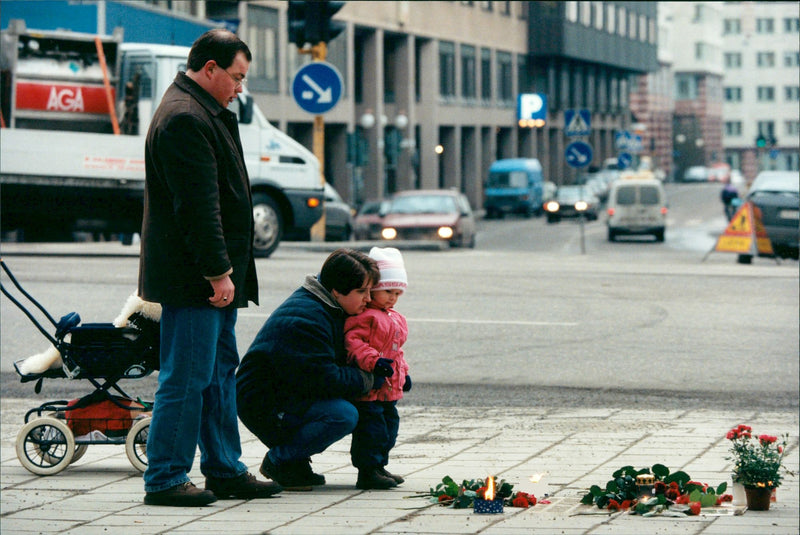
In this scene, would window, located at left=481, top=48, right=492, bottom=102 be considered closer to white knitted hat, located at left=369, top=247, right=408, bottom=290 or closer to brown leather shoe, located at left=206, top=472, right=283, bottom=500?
white knitted hat, located at left=369, top=247, right=408, bottom=290

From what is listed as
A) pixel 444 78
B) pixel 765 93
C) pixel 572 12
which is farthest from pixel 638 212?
pixel 765 93

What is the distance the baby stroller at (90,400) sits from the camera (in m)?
5.66

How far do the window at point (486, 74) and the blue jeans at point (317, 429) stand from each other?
1335 inches

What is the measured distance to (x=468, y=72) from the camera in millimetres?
48250

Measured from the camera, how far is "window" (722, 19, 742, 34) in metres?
103

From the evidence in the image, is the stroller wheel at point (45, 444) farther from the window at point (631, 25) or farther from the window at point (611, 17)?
the window at point (631, 25)

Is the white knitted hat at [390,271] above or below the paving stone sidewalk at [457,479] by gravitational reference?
above

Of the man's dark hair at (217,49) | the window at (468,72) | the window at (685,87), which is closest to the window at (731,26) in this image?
the window at (685,87)

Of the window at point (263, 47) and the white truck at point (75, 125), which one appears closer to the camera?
the white truck at point (75, 125)

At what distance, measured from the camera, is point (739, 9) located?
351 ft

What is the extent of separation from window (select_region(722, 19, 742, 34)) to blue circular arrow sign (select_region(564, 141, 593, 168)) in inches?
2834

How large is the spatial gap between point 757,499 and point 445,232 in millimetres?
22694

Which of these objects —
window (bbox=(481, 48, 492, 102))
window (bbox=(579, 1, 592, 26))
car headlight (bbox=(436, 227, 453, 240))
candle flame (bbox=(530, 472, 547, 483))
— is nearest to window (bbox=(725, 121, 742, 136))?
window (bbox=(481, 48, 492, 102))

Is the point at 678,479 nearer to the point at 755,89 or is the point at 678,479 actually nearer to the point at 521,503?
the point at 521,503
